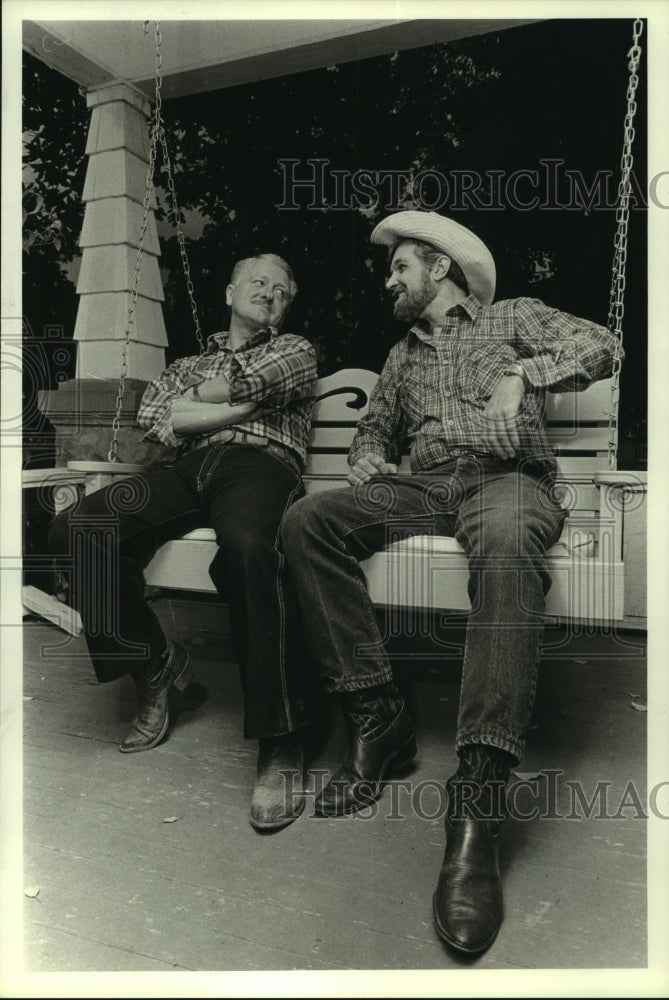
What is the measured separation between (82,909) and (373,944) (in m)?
0.57

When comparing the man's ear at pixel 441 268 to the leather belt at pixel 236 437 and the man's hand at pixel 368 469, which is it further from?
the leather belt at pixel 236 437

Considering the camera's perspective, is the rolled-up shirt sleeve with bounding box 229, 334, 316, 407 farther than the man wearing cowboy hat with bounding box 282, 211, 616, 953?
Yes

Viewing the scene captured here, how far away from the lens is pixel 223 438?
2.42 m

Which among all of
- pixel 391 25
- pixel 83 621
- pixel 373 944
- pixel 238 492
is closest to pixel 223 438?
pixel 238 492

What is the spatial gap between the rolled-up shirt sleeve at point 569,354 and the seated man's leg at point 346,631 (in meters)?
0.61

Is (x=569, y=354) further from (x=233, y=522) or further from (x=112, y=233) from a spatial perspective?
(x=112, y=233)

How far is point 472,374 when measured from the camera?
2250mm

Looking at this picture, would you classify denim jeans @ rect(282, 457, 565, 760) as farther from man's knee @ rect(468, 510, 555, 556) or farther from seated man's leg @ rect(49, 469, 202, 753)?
seated man's leg @ rect(49, 469, 202, 753)

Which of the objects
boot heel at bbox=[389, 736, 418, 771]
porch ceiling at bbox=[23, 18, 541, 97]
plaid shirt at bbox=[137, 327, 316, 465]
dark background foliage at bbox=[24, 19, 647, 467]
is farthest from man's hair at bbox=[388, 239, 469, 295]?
dark background foliage at bbox=[24, 19, 647, 467]

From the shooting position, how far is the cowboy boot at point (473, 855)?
1.38m

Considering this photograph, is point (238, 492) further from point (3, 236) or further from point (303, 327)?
point (303, 327)

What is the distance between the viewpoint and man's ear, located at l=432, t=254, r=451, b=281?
2342mm

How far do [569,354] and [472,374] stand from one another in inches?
12.3

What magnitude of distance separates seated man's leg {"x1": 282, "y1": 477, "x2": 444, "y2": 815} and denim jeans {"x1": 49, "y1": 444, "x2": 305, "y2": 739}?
8cm
